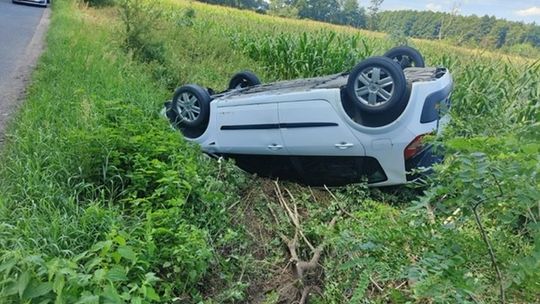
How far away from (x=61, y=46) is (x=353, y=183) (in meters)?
5.86

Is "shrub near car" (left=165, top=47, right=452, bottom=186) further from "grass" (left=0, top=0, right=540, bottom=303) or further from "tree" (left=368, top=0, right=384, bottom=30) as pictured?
"tree" (left=368, top=0, right=384, bottom=30)

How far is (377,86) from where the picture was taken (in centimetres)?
401

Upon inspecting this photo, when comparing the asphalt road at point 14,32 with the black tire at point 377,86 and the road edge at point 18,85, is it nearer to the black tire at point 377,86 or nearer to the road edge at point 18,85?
the road edge at point 18,85

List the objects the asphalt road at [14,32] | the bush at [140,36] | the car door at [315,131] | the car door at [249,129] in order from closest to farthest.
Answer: the car door at [315,131]
the car door at [249,129]
the asphalt road at [14,32]
the bush at [140,36]

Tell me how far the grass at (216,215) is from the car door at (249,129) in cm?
32

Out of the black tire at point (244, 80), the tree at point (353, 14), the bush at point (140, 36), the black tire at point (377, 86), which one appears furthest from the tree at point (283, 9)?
the black tire at point (377, 86)

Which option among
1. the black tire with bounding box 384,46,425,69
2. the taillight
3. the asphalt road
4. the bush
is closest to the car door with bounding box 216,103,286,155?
the taillight

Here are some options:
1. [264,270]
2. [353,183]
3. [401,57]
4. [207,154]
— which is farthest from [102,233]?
[401,57]

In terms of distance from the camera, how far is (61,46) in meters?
7.52

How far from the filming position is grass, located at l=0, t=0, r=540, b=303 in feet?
6.37

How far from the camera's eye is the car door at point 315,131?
414 cm

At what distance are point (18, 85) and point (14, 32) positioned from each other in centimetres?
594

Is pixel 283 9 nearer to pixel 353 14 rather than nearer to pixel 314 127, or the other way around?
pixel 353 14

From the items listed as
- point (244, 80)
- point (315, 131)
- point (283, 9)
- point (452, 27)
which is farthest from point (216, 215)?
point (283, 9)
